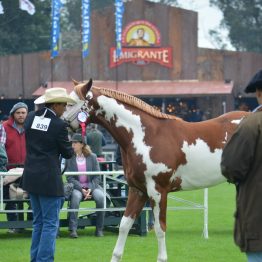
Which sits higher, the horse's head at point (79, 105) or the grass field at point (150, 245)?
the horse's head at point (79, 105)

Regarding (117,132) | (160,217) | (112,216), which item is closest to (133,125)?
(117,132)

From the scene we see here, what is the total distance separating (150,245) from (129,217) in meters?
2.14

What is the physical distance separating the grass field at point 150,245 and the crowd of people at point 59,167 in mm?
529

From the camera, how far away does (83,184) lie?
13.7 meters

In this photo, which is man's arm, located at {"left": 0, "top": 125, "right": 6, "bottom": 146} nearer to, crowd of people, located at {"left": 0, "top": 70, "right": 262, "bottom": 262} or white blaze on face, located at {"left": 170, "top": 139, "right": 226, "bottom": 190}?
crowd of people, located at {"left": 0, "top": 70, "right": 262, "bottom": 262}

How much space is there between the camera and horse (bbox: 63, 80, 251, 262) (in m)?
10.5

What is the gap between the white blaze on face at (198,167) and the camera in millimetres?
10945

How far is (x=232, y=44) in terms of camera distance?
2911 inches

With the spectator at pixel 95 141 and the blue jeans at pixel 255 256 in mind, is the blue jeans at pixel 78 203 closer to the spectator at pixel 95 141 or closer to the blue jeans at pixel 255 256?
the spectator at pixel 95 141

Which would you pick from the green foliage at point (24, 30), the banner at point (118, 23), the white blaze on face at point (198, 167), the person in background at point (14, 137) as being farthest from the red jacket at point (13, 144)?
the green foliage at point (24, 30)

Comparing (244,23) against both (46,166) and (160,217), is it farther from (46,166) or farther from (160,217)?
(46,166)

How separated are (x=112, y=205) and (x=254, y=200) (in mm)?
8669

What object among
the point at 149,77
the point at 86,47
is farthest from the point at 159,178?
the point at 149,77

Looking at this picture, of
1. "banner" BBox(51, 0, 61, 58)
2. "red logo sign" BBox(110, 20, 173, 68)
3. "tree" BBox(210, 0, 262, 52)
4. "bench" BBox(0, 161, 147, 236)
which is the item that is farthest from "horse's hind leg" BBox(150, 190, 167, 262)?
"tree" BBox(210, 0, 262, 52)
